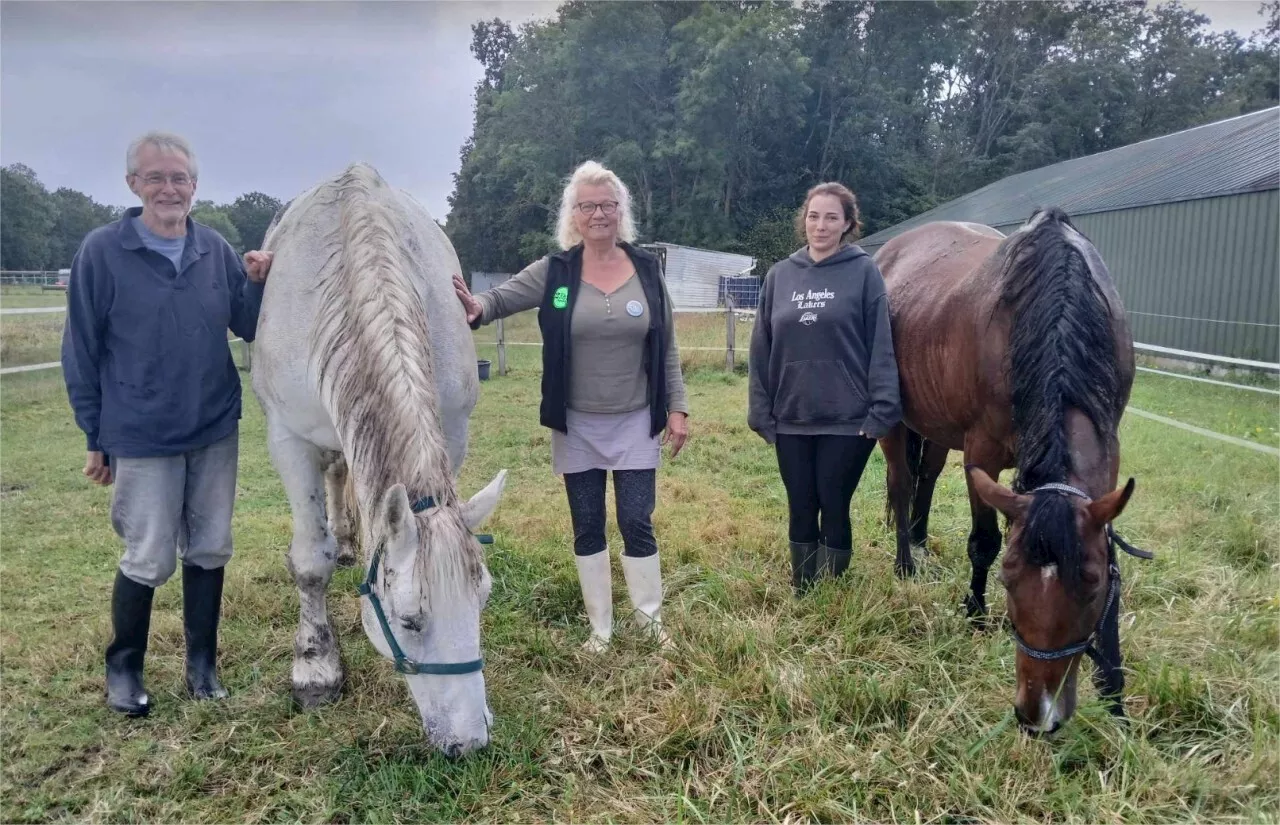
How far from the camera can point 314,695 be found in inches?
106

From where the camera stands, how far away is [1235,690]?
2400 mm

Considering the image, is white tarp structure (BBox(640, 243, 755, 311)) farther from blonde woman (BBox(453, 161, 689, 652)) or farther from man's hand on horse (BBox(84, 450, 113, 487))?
man's hand on horse (BBox(84, 450, 113, 487))

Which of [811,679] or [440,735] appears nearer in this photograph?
[440,735]

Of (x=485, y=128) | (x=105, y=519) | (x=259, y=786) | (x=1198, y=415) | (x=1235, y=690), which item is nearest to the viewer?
(x=259, y=786)

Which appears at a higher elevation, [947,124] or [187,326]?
[947,124]

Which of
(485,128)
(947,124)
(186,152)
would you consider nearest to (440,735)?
(186,152)

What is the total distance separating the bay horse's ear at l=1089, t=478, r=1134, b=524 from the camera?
1923mm

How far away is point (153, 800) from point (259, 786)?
0.29 metres

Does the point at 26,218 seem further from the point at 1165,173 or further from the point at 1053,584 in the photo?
the point at 1165,173

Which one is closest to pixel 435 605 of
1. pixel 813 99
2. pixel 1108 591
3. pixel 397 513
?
pixel 397 513

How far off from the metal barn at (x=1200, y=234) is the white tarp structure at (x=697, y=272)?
1398cm

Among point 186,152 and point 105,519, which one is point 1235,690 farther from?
point 105,519

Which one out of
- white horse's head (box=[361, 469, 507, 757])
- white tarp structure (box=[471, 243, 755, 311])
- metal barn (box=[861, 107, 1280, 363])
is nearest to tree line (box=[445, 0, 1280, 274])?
white tarp structure (box=[471, 243, 755, 311])

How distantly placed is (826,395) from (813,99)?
34201mm
